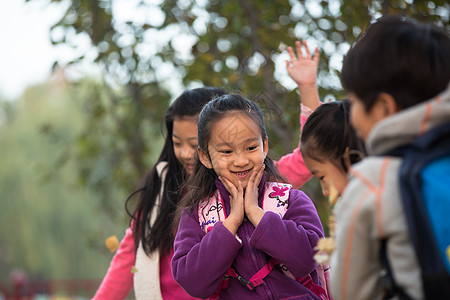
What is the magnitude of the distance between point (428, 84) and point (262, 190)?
0.76m

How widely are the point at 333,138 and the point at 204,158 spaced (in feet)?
1.60

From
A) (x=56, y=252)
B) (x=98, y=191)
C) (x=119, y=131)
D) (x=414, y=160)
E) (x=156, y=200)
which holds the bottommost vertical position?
(x=56, y=252)

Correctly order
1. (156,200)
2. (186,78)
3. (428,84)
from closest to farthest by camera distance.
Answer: (428,84), (156,200), (186,78)

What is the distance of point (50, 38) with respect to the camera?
12.9 feet

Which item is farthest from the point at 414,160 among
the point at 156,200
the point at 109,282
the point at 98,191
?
the point at 98,191

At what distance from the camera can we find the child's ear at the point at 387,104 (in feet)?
3.91

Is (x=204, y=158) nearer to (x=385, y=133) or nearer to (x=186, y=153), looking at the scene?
(x=186, y=153)

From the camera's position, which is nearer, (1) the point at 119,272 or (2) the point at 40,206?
(1) the point at 119,272

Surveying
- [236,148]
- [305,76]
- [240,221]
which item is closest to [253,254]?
[240,221]

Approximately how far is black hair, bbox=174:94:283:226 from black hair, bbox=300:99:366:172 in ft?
0.91

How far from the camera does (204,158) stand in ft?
6.10

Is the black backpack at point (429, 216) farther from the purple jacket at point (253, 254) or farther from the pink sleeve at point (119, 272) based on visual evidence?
the pink sleeve at point (119, 272)

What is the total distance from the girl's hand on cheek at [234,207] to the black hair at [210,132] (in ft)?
0.38

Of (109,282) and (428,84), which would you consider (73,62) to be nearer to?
(109,282)
